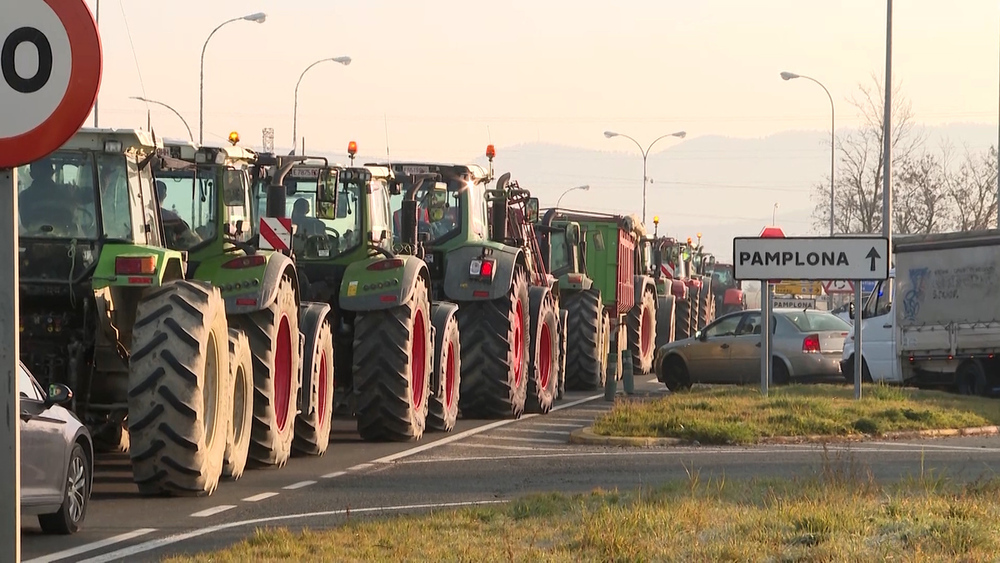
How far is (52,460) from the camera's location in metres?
10.7

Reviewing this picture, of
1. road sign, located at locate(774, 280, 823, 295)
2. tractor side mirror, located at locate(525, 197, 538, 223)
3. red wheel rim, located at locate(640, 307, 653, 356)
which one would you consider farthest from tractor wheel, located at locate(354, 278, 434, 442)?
road sign, located at locate(774, 280, 823, 295)

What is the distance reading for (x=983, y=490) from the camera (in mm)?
11805

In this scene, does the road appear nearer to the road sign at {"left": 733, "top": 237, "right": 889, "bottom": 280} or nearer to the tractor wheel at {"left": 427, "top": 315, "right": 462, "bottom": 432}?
the tractor wheel at {"left": 427, "top": 315, "right": 462, "bottom": 432}

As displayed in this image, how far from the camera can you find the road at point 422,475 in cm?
1094

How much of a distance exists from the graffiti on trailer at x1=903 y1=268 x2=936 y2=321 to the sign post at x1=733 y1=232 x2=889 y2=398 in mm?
5268

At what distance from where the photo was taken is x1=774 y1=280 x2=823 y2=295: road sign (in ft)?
237

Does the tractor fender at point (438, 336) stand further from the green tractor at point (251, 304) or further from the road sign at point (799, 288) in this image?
the road sign at point (799, 288)

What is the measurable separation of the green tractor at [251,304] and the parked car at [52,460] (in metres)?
2.62

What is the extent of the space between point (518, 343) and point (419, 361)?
3879 mm

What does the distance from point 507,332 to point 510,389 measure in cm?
75

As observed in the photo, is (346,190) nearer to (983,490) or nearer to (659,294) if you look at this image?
(983,490)

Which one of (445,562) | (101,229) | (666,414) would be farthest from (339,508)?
(666,414)

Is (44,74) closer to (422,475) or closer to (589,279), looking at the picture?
(422,475)

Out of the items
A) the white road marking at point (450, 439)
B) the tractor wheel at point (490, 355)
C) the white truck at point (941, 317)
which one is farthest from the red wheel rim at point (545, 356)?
the white truck at point (941, 317)
